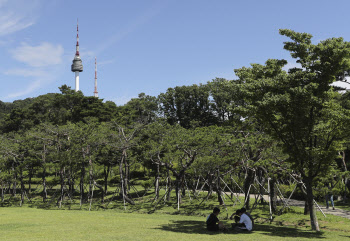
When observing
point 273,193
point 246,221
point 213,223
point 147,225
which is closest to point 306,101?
point 246,221

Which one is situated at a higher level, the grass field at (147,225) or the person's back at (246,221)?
the person's back at (246,221)

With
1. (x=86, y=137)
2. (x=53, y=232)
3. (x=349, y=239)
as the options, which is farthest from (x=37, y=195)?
(x=349, y=239)

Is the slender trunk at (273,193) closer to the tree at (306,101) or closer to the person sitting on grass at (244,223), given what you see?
the tree at (306,101)

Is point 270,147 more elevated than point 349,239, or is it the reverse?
point 270,147

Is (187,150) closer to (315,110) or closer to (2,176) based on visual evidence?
(315,110)

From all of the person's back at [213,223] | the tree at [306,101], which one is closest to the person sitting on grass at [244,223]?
the person's back at [213,223]

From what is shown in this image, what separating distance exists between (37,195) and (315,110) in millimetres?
30762

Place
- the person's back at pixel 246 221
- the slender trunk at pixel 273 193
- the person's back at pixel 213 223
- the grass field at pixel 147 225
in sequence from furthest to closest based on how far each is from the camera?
the slender trunk at pixel 273 193
the person's back at pixel 246 221
the person's back at pixel 213 223
the grass field at pixel 147 225

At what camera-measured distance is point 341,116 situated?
11266 millimetres

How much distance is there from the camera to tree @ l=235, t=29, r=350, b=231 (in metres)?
11.7

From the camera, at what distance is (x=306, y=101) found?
11664mm

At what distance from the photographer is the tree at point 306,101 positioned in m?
11.7

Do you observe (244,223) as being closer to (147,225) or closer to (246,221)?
(246,221)

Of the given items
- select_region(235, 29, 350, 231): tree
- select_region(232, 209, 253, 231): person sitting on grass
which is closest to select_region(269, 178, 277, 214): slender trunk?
select_region(235, 29, 350, 231): tree
